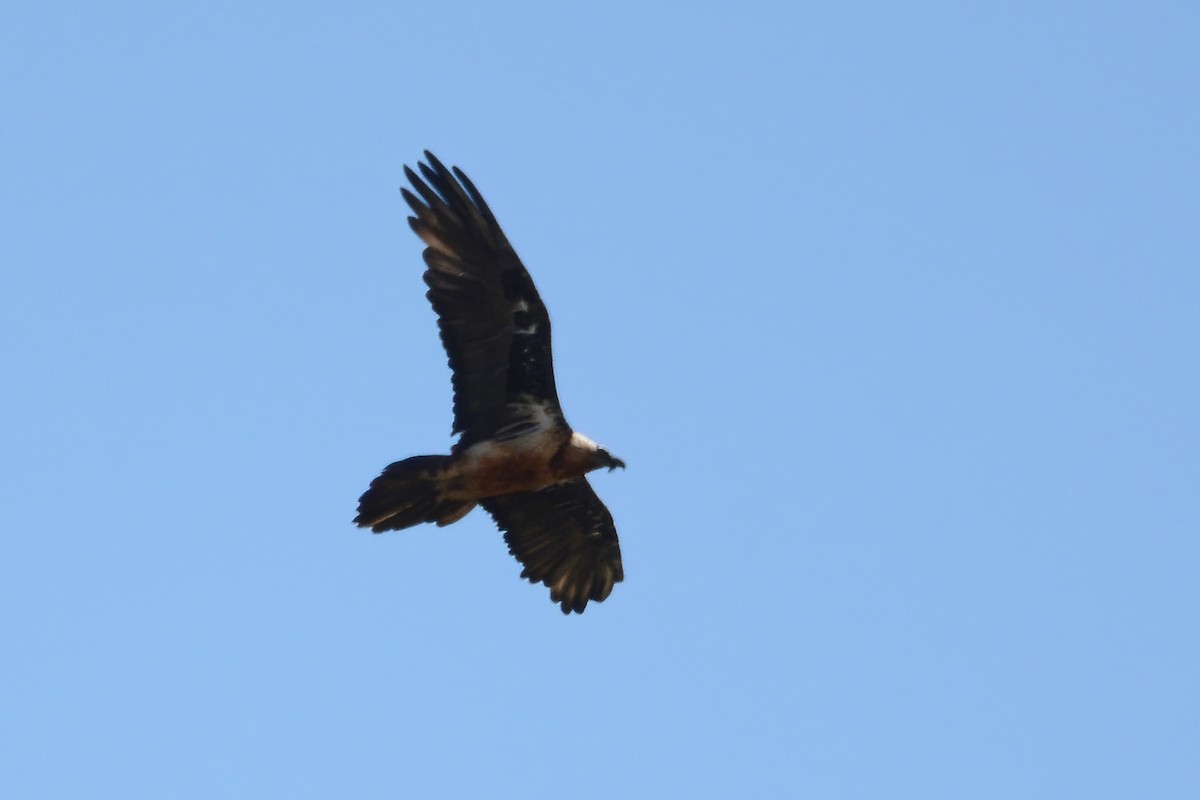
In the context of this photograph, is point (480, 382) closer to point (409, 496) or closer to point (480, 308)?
point (480, 308)

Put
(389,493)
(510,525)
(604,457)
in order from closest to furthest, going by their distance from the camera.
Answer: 1. (389,493)
2. (604,457)
3. (510,525)

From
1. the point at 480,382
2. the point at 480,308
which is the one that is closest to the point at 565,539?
the point at 480,382

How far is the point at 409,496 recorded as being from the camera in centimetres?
1308

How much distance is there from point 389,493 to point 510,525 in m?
2.26

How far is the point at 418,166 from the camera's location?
13.3 metres

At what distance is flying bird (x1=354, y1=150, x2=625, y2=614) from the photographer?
13180 mm

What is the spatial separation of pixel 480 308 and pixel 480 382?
0.61 metres

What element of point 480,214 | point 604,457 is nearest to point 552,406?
point 604,457

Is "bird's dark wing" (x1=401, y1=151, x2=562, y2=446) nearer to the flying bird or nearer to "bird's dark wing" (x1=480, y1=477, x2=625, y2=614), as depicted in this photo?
the flying bird

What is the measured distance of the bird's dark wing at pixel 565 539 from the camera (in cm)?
1490

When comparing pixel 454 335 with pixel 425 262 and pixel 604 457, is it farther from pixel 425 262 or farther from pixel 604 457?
pixel 604 457

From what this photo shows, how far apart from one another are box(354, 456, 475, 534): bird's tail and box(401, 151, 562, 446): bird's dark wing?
507 mm

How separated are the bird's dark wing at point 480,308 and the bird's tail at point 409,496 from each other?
507 mm

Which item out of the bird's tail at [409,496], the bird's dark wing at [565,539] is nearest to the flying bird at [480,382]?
the bird's tail at [409,496]
